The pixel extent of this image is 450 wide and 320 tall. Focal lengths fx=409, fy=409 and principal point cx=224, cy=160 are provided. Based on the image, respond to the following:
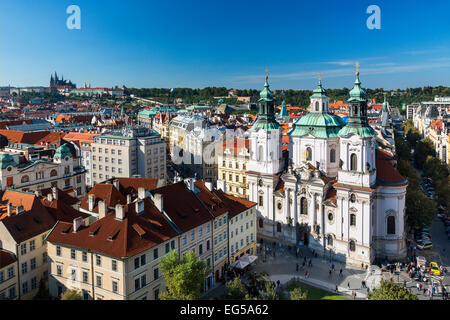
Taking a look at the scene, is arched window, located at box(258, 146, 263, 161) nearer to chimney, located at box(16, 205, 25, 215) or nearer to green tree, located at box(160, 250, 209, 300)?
green tree, located at box(160, 250, 209, 300)

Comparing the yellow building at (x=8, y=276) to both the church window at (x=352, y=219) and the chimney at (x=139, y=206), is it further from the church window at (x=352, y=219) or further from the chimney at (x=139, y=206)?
the church window at (x=352, y=219)

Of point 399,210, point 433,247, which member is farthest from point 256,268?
point 433,247

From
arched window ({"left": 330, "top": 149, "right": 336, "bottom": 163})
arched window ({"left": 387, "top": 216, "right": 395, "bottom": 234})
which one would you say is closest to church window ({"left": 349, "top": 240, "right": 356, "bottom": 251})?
arched window ({"left": 387, "top": 216, "right": 395, "bottom": 234})

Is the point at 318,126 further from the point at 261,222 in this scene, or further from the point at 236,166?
the point at 236,166

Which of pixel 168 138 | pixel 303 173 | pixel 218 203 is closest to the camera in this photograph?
pixel 218 203
